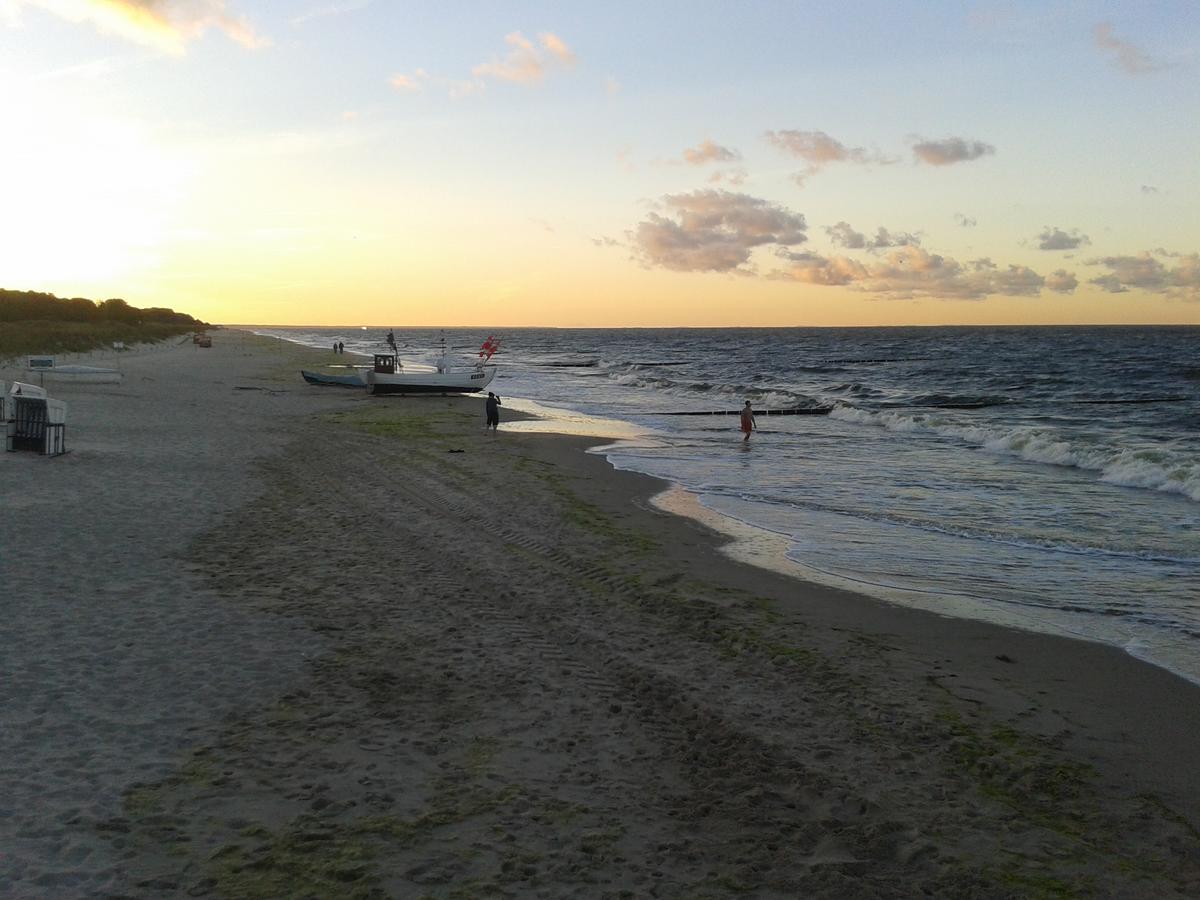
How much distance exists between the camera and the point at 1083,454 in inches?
1072

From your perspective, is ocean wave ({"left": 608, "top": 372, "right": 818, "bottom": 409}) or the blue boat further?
the blue boat

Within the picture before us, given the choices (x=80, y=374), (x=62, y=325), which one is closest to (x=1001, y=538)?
(x=80, y=374)

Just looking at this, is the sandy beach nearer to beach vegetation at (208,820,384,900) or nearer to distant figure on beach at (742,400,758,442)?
beach vegetation at (208,820,384,900)

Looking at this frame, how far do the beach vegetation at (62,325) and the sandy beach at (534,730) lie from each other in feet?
166

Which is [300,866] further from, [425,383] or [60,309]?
[60,309]

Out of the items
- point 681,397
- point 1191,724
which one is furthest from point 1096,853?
point 681,397

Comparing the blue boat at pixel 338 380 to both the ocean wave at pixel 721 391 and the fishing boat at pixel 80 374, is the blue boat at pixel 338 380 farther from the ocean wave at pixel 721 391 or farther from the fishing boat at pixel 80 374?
the ocean wave at pixel 721 391

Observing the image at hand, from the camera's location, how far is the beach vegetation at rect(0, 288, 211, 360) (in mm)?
61869

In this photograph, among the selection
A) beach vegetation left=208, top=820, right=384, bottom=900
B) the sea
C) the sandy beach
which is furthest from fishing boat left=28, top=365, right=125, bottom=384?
beach vegetation left=208, top=820, right=384, bottom=900

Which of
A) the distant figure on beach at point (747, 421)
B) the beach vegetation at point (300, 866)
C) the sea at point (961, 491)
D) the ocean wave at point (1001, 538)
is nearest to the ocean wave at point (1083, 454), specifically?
the sea at point (961, 491)

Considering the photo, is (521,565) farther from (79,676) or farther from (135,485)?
(135,485)

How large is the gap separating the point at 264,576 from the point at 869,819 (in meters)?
8.71

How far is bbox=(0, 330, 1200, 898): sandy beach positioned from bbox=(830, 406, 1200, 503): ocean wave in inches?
574

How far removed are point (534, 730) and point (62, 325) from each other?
91522 mm
